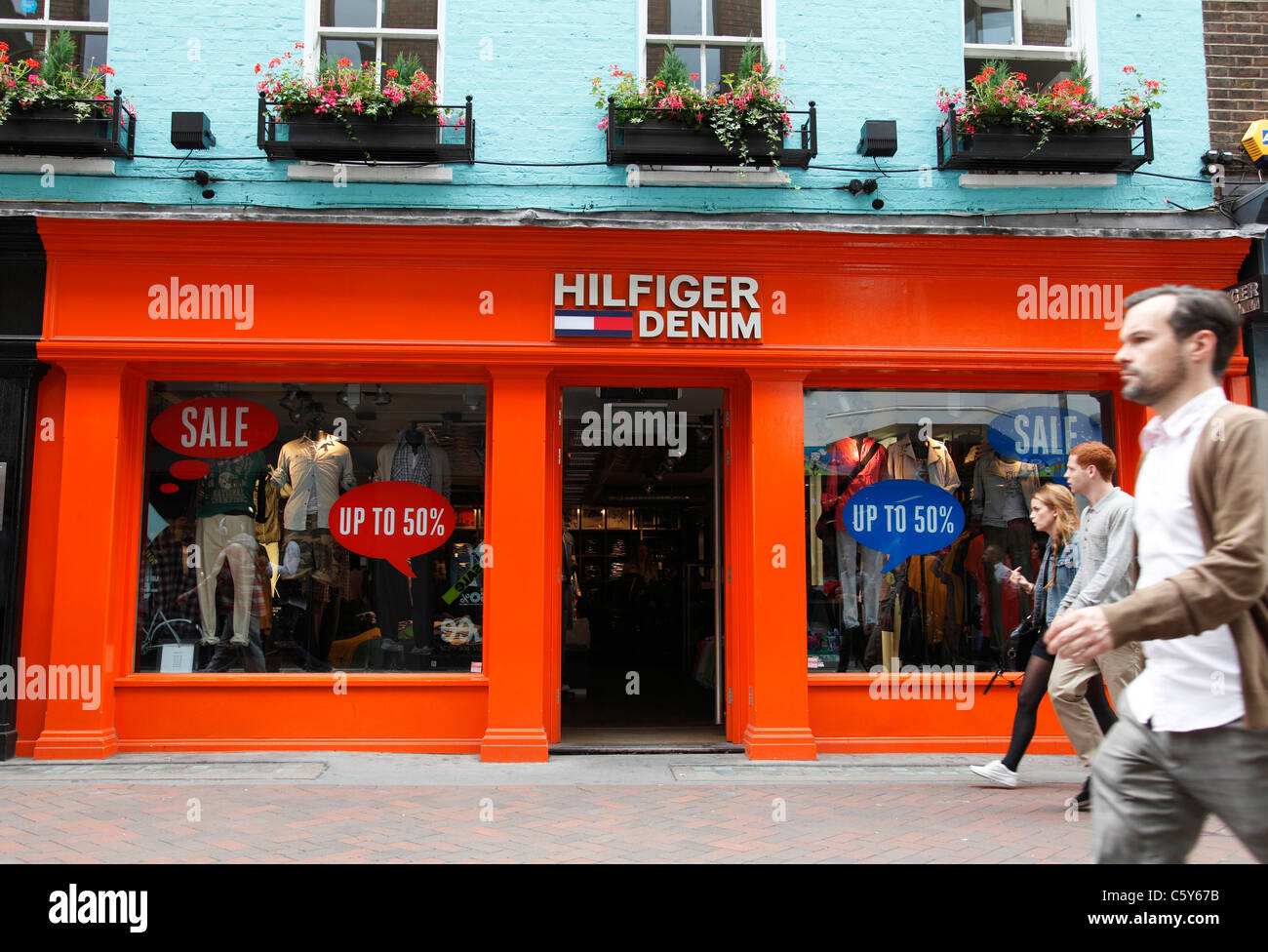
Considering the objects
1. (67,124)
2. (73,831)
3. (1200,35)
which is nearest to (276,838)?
(73,831)

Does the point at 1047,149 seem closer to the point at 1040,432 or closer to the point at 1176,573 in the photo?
the point at 1040,432

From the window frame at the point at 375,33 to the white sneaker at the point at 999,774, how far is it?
6.32 m

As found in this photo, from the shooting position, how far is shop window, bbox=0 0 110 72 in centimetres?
737

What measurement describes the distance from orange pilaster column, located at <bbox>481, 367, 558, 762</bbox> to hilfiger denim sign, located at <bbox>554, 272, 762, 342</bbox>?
555 mm

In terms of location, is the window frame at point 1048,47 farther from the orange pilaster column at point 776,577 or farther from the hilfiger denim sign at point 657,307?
the orange pilaster column at point 776,577

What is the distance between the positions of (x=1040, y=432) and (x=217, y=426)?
22.2ft

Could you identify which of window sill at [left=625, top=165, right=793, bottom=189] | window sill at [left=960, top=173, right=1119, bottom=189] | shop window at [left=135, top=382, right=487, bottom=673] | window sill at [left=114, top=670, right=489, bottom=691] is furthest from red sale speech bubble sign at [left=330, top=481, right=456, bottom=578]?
window sill at [left=960, top=173, right=1119, bottom=189]

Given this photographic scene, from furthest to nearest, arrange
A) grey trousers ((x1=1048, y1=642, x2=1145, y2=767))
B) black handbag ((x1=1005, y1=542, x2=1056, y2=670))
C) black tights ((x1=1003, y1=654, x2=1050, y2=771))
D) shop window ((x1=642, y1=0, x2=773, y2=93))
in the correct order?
shop window ((x1=642, y1=0, x2=773, y2=93)), black handbag ((x1=1005, y1=542, x2=1056, y2=670)), black tights ((x1=1003, y1=654, x2=1050, y2=771)), grey trousers ((x1=1048, y1=642, x2=1145, y2=767))

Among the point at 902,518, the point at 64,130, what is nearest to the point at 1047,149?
the point at 902,518

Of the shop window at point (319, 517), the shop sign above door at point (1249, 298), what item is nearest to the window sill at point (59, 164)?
the shop window at point (319, 517)

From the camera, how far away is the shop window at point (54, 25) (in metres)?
7.37

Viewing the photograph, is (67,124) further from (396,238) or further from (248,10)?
(396,238)

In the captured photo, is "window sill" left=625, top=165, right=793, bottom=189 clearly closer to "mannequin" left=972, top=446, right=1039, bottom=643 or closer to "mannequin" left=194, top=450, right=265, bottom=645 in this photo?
"mannequin" left=972, top=446, right=1039, bottom=643

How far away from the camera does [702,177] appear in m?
7.24
